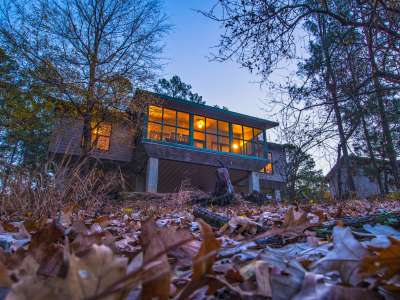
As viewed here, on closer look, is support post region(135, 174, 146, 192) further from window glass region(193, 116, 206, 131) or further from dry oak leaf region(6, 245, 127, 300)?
dry oak leaf region(6, 245, 127, 300)

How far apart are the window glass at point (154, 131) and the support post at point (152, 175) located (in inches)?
54.8

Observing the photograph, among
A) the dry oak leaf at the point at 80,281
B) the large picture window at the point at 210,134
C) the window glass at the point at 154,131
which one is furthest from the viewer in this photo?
the large picture window at the point at 210,134

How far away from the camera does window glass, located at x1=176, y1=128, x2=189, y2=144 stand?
48.7ft

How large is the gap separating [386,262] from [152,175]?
12.6 metres

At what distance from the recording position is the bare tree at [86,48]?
991 centimetres

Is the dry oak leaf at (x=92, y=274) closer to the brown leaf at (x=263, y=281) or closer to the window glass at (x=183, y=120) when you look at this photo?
the brown leaf at (x=263, y=281)

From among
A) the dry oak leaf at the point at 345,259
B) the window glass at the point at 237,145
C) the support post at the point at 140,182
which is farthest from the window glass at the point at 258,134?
the dry oak leaf at the point at 345,259

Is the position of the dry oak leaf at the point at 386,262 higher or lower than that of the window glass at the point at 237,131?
lower

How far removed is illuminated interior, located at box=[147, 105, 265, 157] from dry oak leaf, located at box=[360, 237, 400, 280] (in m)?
13.4

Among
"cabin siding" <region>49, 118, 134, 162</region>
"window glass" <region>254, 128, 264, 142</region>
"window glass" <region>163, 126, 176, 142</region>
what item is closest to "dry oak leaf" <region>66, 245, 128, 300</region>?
"cabin siding" <region>49, 118, 134, 162</region>

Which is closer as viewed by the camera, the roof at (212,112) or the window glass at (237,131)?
the roof at (212,112)

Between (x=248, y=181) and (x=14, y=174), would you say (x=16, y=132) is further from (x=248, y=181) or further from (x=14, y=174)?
(x=248, y=181)

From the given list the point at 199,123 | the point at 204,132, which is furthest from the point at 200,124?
the point at 204,132

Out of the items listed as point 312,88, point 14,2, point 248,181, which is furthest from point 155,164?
point 312,88
